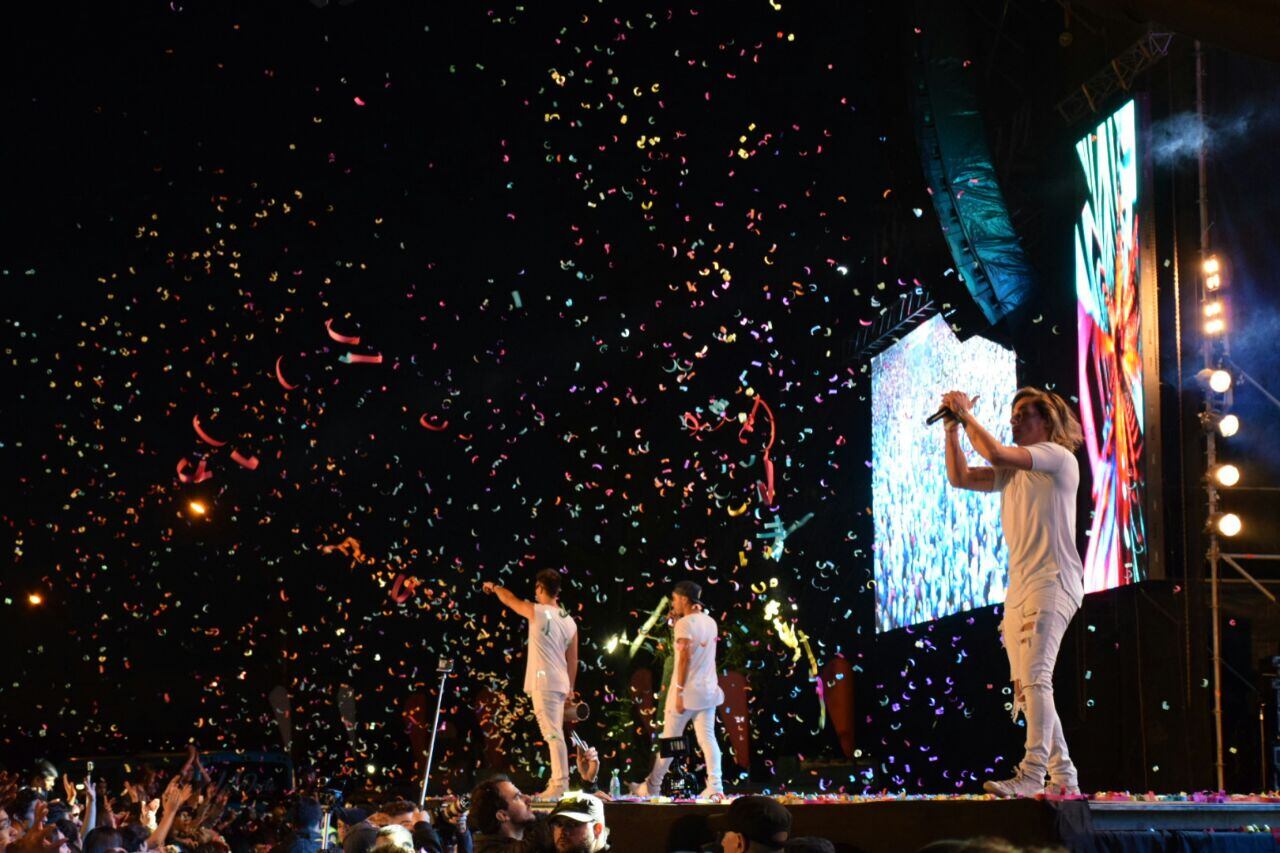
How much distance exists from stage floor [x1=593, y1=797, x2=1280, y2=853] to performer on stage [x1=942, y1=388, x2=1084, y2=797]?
1.59 ft

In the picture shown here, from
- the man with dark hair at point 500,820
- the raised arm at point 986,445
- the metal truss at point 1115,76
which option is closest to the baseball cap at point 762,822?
the man with dark hair at point 500,820

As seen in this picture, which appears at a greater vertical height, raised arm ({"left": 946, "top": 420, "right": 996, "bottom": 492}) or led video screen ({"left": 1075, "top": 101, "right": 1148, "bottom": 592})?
led video screen ({"left": 1075, "top": 101, "right": 1148, "bottom": 592})

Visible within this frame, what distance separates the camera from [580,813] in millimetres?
5430

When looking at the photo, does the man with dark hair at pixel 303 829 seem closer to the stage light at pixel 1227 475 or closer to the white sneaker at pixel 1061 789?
the white sneaker at pixel 1061 789

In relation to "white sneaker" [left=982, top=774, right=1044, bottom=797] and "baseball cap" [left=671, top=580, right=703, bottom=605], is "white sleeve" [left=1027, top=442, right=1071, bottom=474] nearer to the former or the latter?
"white sneaker" [left=982, top=774, right=1044, bottom=797]

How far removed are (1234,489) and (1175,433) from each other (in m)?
0.80

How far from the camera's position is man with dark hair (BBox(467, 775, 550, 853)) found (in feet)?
19.1

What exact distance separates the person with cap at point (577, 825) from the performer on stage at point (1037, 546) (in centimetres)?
221

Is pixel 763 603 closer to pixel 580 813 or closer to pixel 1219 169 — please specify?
pixel 1219 169

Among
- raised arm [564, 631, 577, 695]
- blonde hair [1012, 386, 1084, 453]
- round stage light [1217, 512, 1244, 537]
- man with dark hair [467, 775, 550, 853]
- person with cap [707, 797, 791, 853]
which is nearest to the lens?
person with cap [707, 797, 791, 853]

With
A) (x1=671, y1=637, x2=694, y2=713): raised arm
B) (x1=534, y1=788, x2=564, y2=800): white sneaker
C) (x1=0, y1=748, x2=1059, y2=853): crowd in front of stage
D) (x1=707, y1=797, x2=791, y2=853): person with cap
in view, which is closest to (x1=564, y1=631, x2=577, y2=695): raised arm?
(x1=534, y1=788, x2=564, y2=800): white sneaker

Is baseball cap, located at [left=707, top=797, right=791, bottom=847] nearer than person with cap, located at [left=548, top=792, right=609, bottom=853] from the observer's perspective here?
Yes

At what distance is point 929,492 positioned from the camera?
17156 mm

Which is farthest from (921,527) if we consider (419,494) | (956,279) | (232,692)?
(232,692)
